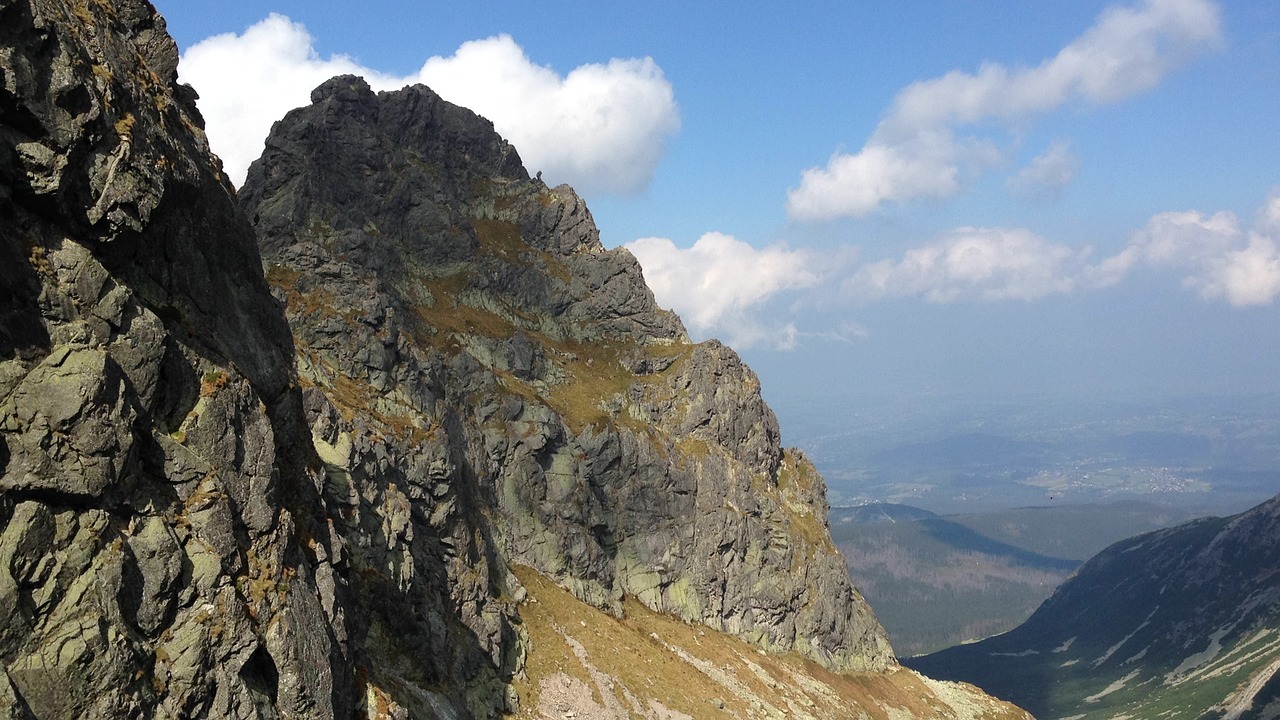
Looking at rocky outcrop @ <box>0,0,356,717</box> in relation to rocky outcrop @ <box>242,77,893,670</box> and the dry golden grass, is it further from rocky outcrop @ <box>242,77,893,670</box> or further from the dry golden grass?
the dry golden grass

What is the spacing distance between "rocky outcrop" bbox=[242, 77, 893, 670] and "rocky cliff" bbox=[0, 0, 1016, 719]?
42cm

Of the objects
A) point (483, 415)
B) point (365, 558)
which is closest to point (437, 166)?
point (483, 415)

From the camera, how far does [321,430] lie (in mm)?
50219

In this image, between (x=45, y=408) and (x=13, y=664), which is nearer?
(x=13, y=664)

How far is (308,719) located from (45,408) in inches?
465

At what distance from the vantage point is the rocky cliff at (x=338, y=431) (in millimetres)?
20297

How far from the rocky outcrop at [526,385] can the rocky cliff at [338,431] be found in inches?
16.6

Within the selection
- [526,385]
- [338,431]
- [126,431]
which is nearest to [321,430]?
[338,431]

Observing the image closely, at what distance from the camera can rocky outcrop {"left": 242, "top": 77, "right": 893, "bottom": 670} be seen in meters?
76.2

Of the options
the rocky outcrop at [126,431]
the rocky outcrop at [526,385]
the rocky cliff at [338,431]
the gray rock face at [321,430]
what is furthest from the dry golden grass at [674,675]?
the rocky outcrop at [126,431]

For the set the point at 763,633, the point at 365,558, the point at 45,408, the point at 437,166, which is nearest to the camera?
the point at 45,408

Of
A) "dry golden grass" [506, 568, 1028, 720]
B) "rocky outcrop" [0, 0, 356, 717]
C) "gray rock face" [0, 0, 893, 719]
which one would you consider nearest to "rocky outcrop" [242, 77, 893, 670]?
"gray rock face" [0, 0, 893, 719]

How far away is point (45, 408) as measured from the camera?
1973 cm

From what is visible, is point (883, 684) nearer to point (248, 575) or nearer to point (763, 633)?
point (763, 633)
